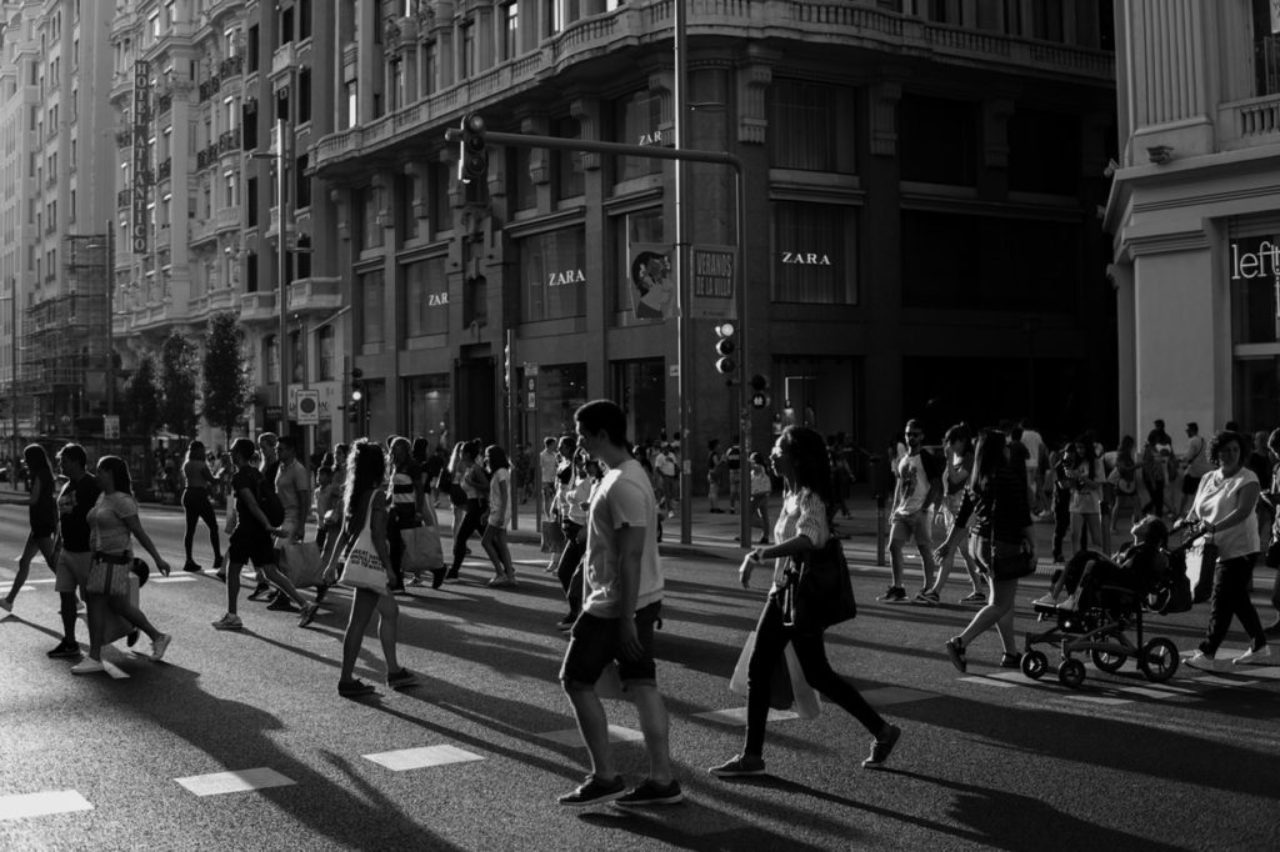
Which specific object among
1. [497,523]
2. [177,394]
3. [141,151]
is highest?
[141,151]

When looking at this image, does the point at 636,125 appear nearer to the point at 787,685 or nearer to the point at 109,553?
the point at 109,553

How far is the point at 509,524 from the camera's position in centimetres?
2875

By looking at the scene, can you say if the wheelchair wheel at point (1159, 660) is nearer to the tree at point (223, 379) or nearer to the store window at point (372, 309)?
the store window at point (372, 309)

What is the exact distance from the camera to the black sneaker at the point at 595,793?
6543 millimetres

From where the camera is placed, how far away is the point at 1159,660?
9688 mm

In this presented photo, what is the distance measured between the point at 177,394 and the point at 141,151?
77.1ft

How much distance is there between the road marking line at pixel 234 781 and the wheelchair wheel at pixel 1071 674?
201 inches

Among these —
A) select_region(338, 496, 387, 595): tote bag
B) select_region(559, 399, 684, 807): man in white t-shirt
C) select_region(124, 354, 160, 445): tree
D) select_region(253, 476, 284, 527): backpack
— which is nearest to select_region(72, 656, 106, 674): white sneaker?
select_region(338, 496, 387, 595): tote bag

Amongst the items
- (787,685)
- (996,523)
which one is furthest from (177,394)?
(787,685)

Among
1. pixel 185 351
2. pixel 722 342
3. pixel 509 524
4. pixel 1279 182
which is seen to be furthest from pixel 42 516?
pixel 185 351

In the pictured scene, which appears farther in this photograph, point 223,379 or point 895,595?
point 223,379

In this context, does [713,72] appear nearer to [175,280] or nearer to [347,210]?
[347,210]

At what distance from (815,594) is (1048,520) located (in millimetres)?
20985

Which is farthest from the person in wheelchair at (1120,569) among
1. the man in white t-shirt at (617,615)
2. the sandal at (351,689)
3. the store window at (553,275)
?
the store window at (553,275)
